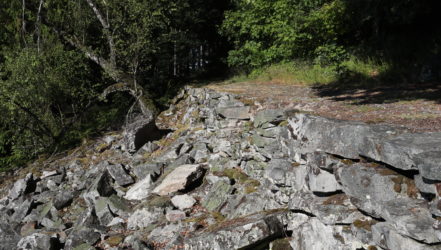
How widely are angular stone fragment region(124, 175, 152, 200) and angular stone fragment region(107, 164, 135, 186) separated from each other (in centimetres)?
46

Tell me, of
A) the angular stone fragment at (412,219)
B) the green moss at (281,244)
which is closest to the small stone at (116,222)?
the green moss at (281,244)

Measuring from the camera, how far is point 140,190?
8.28m

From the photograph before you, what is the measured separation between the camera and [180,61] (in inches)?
729

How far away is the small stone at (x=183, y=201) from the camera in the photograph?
23.6 feet

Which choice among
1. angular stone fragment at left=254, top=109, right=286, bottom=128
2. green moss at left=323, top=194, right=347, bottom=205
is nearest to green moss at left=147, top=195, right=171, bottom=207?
angular stone fragment at left=254, top=109, right=286, bottom=128

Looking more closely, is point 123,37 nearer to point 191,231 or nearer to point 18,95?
point 18,95

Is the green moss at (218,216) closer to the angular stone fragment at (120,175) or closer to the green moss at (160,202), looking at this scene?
the green moss at (160,202)

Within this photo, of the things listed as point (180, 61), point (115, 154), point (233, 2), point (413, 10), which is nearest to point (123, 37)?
point (180, 61)

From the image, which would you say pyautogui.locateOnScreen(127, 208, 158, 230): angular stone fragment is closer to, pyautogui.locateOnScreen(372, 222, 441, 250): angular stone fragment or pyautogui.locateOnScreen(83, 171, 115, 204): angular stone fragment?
pyautogui.locateOnScreen(83, 171, 115, 204): angular stone fragment

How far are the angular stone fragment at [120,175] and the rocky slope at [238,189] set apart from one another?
0.10ft

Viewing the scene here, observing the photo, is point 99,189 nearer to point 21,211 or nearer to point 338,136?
point 21,211

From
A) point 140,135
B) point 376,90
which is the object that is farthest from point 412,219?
point 140,135

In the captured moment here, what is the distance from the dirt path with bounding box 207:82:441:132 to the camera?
5156 mm

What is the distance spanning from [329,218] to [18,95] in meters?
11.5
